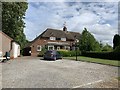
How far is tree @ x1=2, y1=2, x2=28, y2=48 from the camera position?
43.2 meters

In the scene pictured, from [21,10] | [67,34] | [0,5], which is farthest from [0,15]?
[67,34]

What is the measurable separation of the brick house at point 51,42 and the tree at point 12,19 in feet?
28.8

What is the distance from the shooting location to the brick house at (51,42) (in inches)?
2122

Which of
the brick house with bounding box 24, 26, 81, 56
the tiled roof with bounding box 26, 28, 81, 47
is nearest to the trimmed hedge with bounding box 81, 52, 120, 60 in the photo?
the brick house with bounding box 24, 26, 81, 56

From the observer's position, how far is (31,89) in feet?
34.2

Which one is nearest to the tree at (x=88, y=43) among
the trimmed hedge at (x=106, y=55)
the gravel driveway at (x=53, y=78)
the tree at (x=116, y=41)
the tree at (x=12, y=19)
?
the trimmed hedge at (x=106, y=55)

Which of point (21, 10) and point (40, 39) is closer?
point (21, 10)

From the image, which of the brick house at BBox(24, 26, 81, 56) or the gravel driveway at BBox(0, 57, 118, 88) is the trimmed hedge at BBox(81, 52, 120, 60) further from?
the gravel driveway at BBox(0, 57, 118, 88)

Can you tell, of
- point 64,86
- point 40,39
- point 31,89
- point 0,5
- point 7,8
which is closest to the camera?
point 31,89

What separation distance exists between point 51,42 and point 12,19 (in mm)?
15953

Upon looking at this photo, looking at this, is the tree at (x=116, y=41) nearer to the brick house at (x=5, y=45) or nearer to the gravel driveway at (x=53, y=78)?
the brick house at (x=5, y=45)

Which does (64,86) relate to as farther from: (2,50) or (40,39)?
(40,39)

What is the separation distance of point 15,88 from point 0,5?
31955 millimetres

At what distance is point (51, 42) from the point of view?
56844 millimetres
